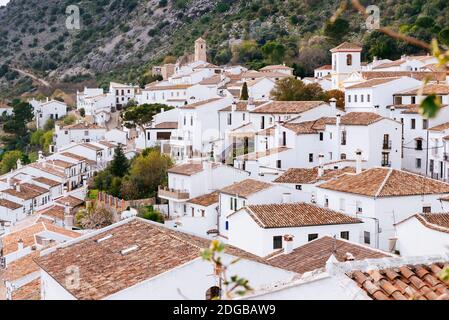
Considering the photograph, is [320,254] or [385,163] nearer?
[320,254]

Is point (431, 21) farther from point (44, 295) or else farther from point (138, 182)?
point (44, 295)

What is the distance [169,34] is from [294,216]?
80932mm

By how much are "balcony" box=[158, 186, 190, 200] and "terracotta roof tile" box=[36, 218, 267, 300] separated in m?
16.5

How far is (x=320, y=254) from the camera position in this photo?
1858 cm

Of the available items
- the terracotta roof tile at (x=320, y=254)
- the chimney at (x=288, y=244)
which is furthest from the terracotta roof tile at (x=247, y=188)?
the chimney at (x=288, y=244)

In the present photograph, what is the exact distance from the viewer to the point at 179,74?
6675 cm

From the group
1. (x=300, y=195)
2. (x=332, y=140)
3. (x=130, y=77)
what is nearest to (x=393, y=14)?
(x=130, y=77)

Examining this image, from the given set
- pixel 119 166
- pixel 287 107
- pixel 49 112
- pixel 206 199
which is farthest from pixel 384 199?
pixel 49 112

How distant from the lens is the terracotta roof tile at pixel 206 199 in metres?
31.2

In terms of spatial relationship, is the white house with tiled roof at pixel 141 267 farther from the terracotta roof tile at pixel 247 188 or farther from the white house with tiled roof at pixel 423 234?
the terracotta roof tile at pixel 247 188

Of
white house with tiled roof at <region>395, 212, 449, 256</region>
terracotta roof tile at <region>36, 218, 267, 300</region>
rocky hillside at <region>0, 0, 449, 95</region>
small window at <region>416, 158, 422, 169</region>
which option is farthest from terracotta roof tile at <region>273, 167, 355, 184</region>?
rocky hillside at <region>0, 0, 449, 95</region>

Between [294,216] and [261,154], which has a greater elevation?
[261,154]

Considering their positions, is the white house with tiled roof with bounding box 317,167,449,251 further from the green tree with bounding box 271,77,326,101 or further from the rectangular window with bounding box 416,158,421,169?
the green tree with bounding box 271,77,326,101

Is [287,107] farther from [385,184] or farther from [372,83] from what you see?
[385,184]
